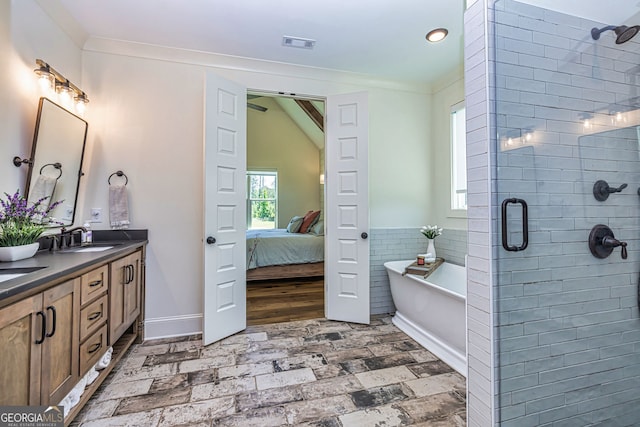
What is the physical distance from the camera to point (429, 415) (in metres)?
1.59

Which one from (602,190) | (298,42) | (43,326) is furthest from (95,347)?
(602,190)

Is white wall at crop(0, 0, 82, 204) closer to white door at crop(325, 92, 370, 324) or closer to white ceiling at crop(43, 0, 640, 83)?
white ceiling at crop(43, 0, 640, 83)

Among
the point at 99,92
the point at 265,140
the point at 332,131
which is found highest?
the point at 265,140

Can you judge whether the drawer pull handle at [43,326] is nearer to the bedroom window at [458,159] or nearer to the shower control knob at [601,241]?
the shower control knob at [601,241]

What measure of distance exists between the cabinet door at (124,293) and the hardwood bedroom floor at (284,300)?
42.8 inches

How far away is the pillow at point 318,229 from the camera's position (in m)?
4.96

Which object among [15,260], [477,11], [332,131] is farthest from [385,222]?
[15,260]

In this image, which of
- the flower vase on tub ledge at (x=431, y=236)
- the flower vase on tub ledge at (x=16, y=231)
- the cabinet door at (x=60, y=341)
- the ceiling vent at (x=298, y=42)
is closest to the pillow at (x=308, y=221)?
the flower vase on tub ledge at (x=431, y=236)

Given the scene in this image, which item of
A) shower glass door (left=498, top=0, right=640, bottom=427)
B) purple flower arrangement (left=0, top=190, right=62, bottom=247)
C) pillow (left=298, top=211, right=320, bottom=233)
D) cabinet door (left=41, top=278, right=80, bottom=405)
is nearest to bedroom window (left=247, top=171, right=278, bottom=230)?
pillow (left=298, top=211, right=320, bottom=233)

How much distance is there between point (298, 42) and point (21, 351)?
270 centimetres

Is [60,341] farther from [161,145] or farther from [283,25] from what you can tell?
[283,25]

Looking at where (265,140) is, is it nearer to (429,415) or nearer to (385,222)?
(385,222)

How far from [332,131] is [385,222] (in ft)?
3.94

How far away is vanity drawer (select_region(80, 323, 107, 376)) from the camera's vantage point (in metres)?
1.46
